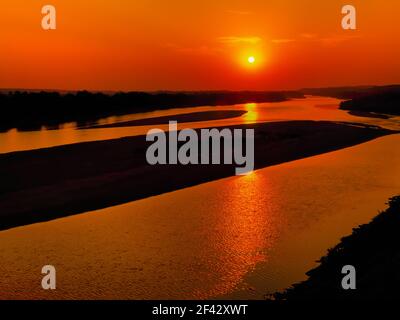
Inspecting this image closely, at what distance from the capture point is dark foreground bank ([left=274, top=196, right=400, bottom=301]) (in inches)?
319

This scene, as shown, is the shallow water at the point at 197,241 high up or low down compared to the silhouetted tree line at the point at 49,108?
down

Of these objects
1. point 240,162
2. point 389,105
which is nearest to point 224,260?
point 240,162

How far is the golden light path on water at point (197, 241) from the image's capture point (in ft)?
32.7

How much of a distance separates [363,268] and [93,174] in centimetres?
1405

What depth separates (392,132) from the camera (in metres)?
40.8

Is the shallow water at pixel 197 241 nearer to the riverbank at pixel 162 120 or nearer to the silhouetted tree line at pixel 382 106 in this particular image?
the riverbank at pixel 162 120

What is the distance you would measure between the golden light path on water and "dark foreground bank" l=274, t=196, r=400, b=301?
0.57 m

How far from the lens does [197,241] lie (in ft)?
42.1

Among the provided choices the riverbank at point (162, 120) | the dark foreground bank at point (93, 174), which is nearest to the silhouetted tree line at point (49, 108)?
the riverbank at point (162, 120)

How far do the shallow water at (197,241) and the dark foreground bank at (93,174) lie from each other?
0.90m

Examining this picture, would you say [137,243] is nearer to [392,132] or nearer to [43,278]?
[43,278]

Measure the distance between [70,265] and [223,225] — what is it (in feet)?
16.9

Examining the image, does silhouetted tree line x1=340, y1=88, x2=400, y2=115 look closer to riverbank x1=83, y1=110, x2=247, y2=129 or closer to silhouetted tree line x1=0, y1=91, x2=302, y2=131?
riverbank x1=83, y1=110, x2=247, y2=129

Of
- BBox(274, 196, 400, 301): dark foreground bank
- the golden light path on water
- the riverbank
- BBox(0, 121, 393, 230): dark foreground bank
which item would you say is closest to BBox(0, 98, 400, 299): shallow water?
the golden light path on water
